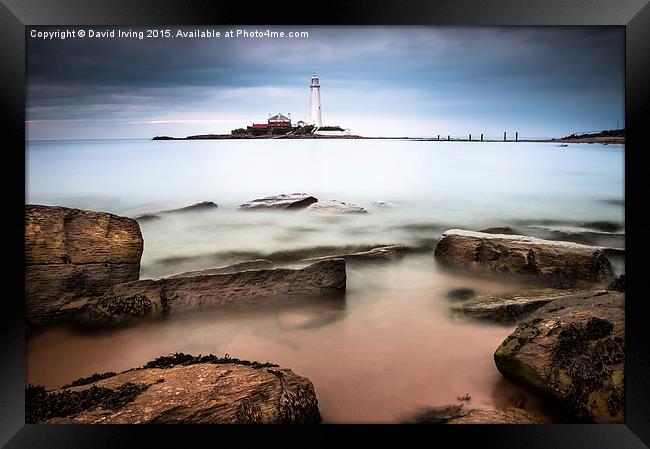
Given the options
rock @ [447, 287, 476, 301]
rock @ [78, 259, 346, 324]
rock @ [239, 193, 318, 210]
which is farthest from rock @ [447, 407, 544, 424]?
rock @ [239, 193, 318, 210]

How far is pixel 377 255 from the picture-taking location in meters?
5.25

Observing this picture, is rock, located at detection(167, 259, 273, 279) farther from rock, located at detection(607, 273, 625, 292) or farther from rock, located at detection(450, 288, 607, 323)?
rock, located at detection(607, 273, 625, 292)

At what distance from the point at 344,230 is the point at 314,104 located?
134 cm

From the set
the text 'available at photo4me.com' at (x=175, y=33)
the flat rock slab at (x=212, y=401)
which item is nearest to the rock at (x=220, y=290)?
the flat rock slab at (x=212, y=401)

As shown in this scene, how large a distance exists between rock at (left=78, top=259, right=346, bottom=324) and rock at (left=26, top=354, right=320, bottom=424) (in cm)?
68

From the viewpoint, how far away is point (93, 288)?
4883 millimetres

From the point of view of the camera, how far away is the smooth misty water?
183 inches

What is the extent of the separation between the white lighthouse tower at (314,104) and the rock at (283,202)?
2.51ft

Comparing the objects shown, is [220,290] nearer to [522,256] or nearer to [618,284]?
[522,256]

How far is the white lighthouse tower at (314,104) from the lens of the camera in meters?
4.97

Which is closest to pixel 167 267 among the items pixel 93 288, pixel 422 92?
pixel 93 288

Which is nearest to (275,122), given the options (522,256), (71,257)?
(71,257)

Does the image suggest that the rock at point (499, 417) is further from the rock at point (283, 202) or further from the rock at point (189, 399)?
the rock at point (283, 202)

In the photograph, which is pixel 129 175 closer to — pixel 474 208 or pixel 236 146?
pixel 236 146
